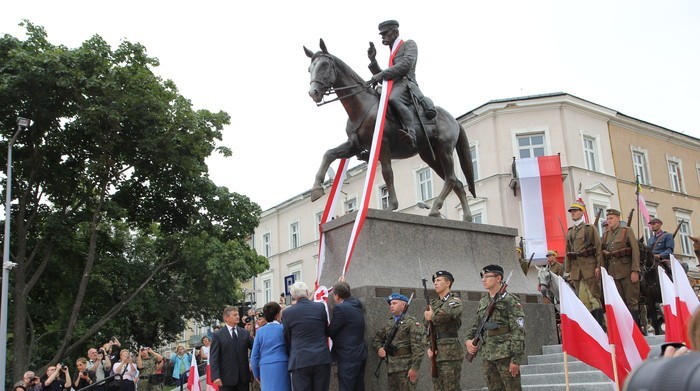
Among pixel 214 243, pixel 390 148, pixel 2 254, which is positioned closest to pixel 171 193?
pixel 214 243

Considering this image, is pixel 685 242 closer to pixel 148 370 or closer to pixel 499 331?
pixel 148 370

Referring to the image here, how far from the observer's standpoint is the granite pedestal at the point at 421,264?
30.6ft

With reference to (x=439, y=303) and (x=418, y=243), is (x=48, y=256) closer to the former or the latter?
(x=418, y=243)

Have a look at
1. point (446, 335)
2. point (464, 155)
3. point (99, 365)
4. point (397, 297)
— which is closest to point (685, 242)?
point (464, 155)

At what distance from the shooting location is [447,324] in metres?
8.27

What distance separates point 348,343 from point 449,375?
3.85 feet

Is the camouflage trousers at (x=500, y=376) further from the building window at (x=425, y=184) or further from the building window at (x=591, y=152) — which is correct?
the building window at (x=425, y=184)

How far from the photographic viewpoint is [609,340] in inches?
284

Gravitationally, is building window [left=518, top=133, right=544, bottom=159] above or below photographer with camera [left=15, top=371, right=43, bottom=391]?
above

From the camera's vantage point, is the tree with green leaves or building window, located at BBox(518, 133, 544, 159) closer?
the tree with green leaves

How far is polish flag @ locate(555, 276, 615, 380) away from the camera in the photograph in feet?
24.4

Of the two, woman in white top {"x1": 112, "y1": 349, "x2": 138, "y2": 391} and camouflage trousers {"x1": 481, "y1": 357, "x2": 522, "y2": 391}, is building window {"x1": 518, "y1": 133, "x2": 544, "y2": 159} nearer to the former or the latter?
woman in white top {"x1": 112, "y1": 349, "x2": 138, "y2": 391}

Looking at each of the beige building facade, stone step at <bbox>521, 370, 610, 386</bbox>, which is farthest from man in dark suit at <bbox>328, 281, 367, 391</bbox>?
the beige building facade

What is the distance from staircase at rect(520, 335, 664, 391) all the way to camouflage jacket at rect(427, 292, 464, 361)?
1.53 meters
